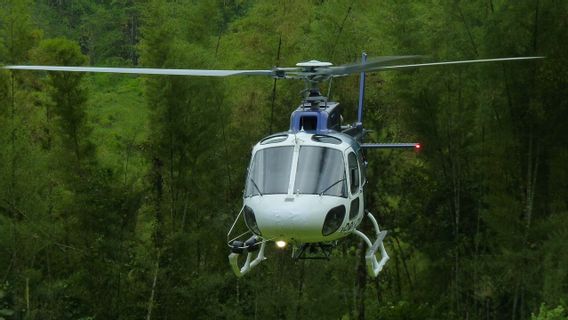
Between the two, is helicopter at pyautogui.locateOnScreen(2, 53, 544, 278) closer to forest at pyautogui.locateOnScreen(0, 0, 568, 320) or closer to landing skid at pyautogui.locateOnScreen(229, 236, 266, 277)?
landing skid at pyautogui.locateOnScreen(229, 236, 266, 277)

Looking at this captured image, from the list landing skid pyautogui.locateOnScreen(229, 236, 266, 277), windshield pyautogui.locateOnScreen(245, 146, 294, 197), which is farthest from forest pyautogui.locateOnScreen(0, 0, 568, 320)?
windshield pyautogui.locateOnScreen(245, 146, 294, 197)

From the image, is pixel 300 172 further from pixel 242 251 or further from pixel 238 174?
pixel 238 174

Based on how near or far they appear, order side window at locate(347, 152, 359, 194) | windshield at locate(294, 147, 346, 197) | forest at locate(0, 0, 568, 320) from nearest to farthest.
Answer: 1. windshield at locate(294, 147, 346, 197)
2. side window at locate(347, 152, 359, 194)
3. forest at locate(0, 0, 568, 320)

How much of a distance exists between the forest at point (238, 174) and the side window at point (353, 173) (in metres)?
5.23

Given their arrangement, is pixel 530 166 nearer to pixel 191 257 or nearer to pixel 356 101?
pixel 356 101

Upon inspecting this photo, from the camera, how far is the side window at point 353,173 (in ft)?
24.4

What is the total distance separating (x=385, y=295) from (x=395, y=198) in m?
2.14

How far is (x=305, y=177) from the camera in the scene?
23.3 ft

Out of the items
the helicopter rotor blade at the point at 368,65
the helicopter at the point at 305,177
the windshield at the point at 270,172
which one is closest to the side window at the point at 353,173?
the helicopter at the point at 305,177

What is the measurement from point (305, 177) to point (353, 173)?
1.79 ft

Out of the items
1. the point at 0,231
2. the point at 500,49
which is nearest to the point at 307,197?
the point at 500,49

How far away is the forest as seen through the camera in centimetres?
1300

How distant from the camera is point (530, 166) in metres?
12.4

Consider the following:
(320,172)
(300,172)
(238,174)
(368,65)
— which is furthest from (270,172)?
(238,174)
